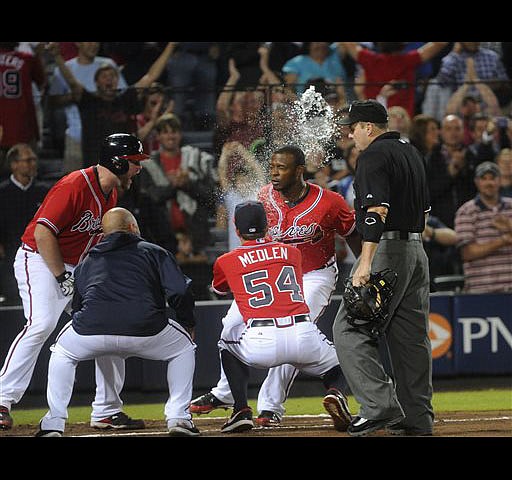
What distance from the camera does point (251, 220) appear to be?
591 centimetres

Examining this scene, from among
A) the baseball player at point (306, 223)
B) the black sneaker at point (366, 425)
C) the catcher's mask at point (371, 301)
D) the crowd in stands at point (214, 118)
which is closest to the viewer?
the catcher's mask at point (371, 301)

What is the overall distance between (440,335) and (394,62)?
2455mm

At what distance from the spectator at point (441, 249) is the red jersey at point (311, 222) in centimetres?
272

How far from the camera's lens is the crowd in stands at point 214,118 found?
8.63 metres

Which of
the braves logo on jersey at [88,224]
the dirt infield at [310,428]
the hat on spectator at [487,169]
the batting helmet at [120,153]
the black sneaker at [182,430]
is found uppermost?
the batting helmet at [120,153]

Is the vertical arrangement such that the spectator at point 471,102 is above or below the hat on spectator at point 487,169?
above

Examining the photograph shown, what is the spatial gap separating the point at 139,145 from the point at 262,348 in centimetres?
139

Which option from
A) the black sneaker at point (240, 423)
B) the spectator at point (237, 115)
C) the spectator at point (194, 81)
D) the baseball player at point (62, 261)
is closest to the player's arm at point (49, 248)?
the baseball player at point (62, 261)

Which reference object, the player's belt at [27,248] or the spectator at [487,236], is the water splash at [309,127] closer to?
the player's belt at [27,248]

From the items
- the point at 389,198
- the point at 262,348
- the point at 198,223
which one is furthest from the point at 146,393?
the point at 389,198

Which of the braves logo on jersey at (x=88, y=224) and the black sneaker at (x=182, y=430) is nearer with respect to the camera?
the black sneaker at (x=182, y=430)

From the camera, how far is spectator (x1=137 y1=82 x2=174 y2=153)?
8664mm

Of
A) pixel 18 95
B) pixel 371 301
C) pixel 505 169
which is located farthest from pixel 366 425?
pixel 18 95

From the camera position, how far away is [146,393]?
325 inches
